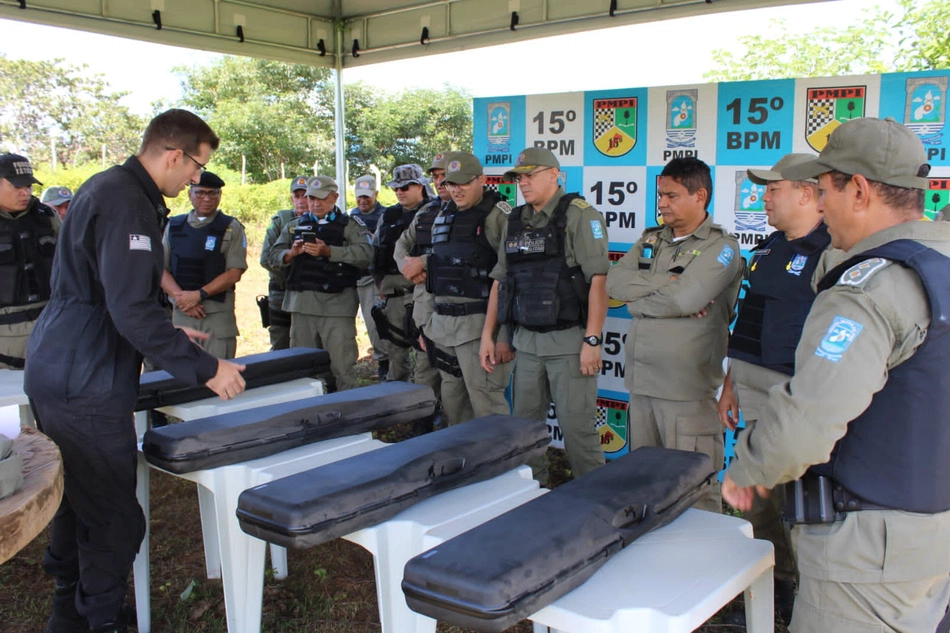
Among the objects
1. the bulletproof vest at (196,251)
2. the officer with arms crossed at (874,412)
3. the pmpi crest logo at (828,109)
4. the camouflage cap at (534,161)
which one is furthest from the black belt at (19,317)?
the pmpi crest logo at (828,109)

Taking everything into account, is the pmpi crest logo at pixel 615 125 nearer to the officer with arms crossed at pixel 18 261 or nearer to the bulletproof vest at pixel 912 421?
the bulletproof vest at pixel 912 421

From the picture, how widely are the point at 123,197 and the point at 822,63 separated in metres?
16.5

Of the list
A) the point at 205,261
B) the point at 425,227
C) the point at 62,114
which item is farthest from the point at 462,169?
the point at 62,114

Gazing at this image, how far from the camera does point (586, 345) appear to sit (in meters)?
3.36

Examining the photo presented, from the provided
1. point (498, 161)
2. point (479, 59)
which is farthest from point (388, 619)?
point (479, 59)

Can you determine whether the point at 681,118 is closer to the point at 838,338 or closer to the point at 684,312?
the point at 684,312

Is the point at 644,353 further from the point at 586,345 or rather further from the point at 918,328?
the point at 918,328

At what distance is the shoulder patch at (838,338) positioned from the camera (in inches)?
54.3

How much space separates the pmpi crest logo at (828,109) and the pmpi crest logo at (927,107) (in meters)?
0.20

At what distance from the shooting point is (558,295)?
11.2 ft

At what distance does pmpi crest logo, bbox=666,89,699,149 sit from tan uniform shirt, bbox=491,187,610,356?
761 millimetres

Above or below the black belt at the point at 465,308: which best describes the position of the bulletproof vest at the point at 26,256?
above

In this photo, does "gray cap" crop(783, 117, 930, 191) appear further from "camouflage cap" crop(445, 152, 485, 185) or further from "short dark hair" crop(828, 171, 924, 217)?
"camouflage cap" crop(445, 152, 485, 185)

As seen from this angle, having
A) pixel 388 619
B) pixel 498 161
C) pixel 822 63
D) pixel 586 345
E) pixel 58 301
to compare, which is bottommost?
pixel 388 619
